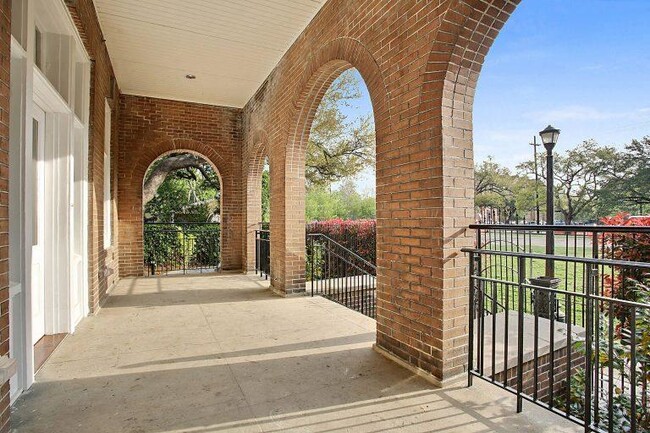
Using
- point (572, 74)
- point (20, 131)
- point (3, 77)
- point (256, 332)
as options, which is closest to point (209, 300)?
point (256, 332)

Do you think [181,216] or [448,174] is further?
[181,216]

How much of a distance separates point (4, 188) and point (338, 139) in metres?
10.0

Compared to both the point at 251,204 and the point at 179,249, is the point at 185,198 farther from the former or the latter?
the point at 251,204

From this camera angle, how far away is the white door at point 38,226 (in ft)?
10.0

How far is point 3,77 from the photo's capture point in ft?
5.97

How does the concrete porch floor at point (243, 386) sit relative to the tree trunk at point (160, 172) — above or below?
below

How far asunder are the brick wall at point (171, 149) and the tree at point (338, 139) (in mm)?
3791

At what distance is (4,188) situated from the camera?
1.87m

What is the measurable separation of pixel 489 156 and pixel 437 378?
3245 centimetres

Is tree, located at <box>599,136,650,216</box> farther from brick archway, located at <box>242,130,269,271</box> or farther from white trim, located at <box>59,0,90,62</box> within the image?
white trim, located at <box>59,0,90,62</box>

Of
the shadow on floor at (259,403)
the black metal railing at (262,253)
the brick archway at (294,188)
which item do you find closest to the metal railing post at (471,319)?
the shadow on floor at (259,403)

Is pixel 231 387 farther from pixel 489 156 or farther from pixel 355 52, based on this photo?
pixel 489 156

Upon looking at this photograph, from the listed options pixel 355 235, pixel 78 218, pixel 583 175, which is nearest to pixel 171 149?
pixel 78 218

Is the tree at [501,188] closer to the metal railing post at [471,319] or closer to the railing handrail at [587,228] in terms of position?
the metal railing post at [471,319]
